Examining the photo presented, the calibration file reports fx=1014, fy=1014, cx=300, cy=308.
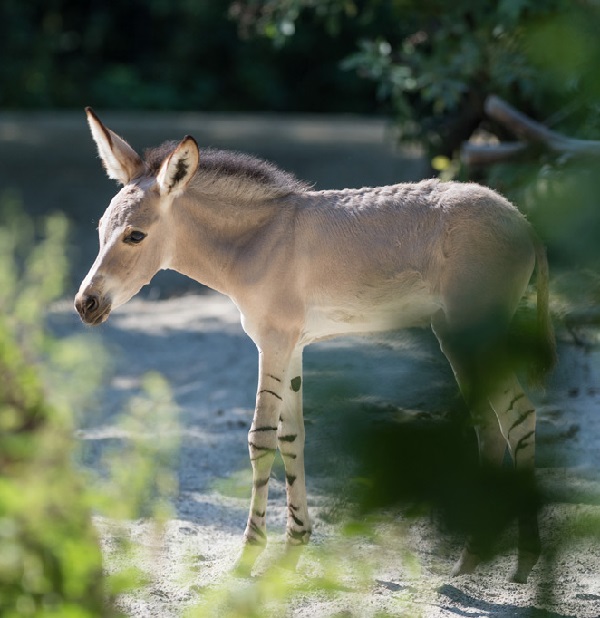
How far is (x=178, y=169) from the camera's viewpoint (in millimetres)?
4172

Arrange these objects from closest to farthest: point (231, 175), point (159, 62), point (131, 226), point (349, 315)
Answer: point (131, 226)
point (349, 315)
point (231, 175)
point (159, 62)

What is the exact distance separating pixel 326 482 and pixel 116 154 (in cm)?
339

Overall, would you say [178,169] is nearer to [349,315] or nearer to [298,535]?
[349,315]

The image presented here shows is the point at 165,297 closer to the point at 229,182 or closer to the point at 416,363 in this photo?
the point at 229,182

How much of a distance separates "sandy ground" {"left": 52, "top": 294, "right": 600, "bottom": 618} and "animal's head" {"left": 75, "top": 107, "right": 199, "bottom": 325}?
0.82 metres

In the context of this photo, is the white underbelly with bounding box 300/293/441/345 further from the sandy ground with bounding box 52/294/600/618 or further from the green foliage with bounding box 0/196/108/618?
the green foliage with bounding box 0/196/108/618

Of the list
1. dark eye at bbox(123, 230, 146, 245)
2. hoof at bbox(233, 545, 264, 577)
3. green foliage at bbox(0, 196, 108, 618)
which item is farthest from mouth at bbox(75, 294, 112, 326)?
hoof at bbox(233, 545, 264, 577)

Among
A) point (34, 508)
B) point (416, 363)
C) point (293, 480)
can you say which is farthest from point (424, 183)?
point (416, 363)

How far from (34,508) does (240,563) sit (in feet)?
7.43

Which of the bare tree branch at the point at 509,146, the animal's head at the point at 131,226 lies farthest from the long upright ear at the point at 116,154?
the bare tree branch at the point at 509,146

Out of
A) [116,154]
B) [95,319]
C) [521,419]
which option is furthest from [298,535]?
[116,154]

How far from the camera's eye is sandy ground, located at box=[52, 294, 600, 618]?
3.78 ft

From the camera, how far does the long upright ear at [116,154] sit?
14.1ft

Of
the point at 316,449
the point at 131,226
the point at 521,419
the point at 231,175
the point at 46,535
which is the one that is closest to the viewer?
the point at 316,449
